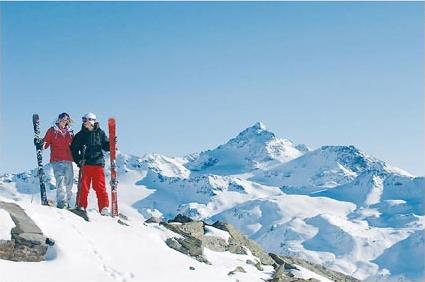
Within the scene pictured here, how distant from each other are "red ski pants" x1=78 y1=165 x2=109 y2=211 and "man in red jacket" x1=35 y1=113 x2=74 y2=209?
44cm

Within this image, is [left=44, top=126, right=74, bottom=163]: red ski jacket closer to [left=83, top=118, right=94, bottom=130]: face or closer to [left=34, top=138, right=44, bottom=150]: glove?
[left=34, top=138, right=44, bottom=150]: glove

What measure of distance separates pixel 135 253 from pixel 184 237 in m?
3.34

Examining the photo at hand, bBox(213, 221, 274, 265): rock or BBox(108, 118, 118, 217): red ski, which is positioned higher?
BBox(108, 118, 118, 217): red ski

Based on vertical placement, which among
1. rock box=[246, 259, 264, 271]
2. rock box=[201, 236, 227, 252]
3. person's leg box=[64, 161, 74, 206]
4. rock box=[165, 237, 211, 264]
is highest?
person's leg box=[64, 161, 74, 206]

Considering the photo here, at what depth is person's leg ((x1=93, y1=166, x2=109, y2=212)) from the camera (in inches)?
797

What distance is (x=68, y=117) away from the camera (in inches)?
824

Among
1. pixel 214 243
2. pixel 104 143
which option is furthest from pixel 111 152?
pixel 214 243

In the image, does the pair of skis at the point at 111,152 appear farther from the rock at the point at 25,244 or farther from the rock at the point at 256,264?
the rock at the point at 25,244

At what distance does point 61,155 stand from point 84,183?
3.54 feet

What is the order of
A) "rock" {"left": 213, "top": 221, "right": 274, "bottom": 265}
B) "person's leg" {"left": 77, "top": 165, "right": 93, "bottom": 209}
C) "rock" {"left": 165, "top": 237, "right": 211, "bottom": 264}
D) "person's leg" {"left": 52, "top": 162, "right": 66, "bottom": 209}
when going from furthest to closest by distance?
"rock" {"left": 213, "top": 221, "right": 274, "bottom": 265} < "person's leg" {"left": 52, "top": 162, "right": 66, "bottom": 209} < "person's leg" {"left": 77, "top": 165, "right": 93, "bottom": 209} < "rock" {"left": 165, "top": 237, "right": 211, "bottom": 264}

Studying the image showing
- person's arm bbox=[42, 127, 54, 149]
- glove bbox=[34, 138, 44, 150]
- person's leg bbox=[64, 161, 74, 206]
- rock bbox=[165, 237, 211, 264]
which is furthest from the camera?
glove bbox=[34, 138, 44, 150]

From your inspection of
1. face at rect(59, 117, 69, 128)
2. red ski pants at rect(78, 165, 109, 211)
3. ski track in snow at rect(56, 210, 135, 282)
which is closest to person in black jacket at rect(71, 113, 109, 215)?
red ski pants at rect(78, 165, 109, 211)

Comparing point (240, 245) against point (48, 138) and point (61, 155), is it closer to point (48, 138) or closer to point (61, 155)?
point (61, 155)

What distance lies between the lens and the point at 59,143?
20.6 metres
